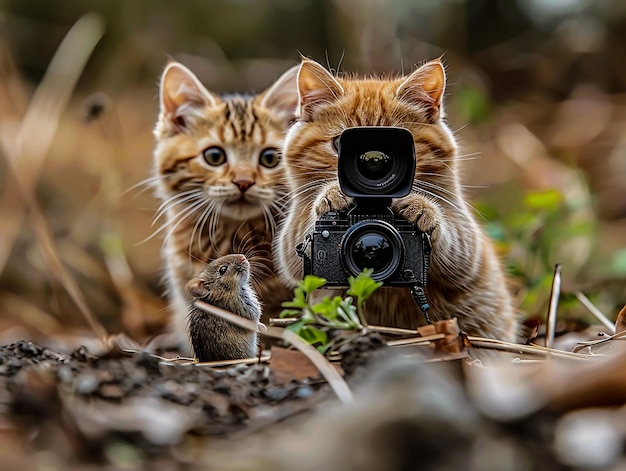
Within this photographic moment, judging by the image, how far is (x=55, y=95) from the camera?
508 centimetres

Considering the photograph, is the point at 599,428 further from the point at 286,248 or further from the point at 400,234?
the point at 286,248

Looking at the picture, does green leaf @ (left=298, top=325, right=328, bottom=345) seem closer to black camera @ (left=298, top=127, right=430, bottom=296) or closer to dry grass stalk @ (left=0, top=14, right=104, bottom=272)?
black camera @ (left=298, top=127, right=430, bottom=296)

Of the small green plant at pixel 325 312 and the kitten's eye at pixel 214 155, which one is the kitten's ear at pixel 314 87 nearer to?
the kitten's eye at pixel 214 155

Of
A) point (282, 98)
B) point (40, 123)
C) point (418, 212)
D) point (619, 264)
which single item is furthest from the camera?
point (40, 123)

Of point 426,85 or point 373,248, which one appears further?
point 426,85

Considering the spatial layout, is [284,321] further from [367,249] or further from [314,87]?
[314,87]

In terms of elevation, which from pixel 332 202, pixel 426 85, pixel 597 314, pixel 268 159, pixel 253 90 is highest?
pixel 253 90

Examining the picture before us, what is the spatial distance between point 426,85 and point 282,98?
0.73 meters

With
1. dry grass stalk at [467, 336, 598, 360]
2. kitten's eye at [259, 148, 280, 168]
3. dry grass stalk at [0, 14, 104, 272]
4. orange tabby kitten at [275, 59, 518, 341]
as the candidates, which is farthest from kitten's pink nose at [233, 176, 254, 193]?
dry grass stalk at [0, 14, 104, 272]

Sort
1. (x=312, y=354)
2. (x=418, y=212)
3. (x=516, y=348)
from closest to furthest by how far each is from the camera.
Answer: (x=312, y=354) < (x=516, y=348) < (x=418, y=212)

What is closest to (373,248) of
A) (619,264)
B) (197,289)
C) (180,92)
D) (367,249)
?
(367,249)

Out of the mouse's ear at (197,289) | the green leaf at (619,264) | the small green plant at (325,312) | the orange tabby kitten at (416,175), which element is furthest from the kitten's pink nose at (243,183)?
the green leaf at (619,264)

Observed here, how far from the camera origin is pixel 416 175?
221 centimetres

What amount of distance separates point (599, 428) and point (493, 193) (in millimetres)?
3435
